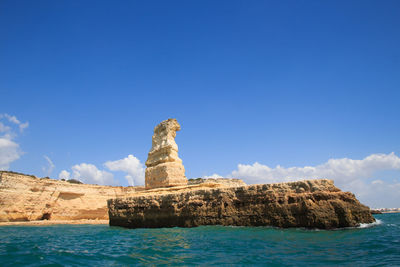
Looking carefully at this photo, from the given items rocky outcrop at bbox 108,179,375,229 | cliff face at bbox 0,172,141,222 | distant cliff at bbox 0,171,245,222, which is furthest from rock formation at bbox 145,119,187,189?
cliff face at bbox 0,172,141,222

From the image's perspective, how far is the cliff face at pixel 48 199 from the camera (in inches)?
1010

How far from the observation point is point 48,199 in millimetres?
28922

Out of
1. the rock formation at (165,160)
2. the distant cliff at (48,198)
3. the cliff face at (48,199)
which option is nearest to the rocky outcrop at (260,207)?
the rock formation at (165,160)

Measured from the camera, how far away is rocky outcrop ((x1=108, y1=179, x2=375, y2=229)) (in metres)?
9.01

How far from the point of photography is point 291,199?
31.6 feet

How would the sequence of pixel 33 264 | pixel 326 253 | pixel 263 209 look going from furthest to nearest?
pixel 263 209 → pixel 326 253 → pixel 33 264

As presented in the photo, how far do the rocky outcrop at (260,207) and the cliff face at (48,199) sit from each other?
1223cm

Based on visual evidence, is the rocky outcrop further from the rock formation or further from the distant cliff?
the distant cliff

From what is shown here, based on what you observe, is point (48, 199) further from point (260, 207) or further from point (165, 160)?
point (260, 207)

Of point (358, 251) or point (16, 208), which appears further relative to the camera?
point (16, 208)

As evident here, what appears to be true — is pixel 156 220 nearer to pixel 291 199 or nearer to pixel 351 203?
pixel 291 199

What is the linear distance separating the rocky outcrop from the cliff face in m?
12.2

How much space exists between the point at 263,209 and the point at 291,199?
1201mm

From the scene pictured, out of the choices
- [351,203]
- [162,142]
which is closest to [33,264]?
[351,203]
